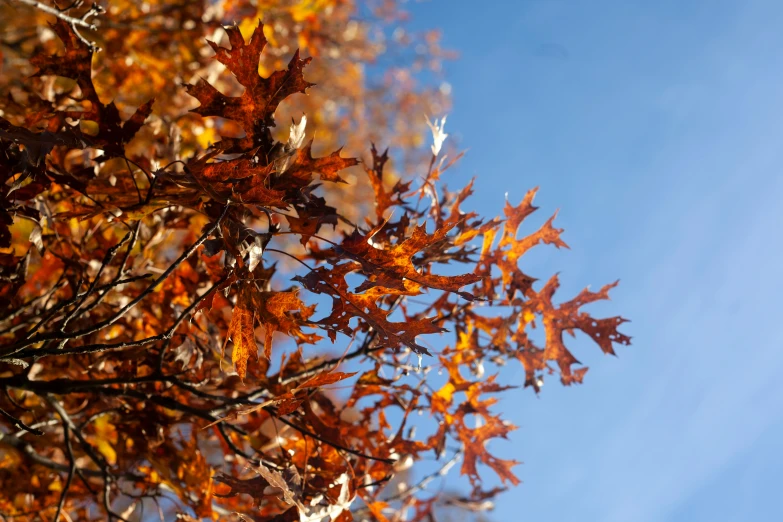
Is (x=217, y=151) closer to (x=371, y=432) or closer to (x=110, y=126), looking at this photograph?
(x=110, y=126)

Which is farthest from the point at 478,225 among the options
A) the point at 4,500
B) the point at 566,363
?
the point at 4,500

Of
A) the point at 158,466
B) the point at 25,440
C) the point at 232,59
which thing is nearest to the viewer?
the point at 232,59

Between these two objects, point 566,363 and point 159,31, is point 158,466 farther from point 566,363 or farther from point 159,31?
point 159,31

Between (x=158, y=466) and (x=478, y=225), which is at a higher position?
(x=478, y=225)

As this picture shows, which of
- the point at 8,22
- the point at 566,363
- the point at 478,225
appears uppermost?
the point at 8,22

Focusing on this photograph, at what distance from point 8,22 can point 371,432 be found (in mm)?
6912

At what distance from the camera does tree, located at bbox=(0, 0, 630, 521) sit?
4.97ft

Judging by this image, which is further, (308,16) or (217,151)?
(308,16)

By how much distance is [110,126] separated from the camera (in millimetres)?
1803

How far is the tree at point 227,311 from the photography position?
1515 millimetres

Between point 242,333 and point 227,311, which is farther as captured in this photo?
point 227,311

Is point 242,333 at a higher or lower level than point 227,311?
lower

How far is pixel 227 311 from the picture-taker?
8.79 feet

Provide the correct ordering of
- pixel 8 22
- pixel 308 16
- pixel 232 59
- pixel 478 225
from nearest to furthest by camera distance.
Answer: pixel 232 59
pixel 478 225
pixel 308 16
pixel 8 22
